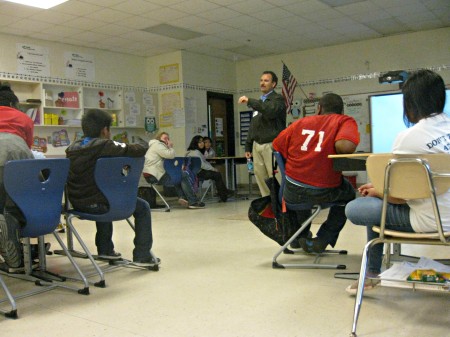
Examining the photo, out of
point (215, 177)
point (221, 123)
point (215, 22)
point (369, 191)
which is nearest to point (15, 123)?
point (369, 191)

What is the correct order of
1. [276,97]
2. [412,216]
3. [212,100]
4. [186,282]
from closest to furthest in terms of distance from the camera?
1. [412,216]
2. [186,282]
3. [276,97]
4. [212,100]

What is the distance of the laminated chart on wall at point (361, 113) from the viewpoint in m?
8.34

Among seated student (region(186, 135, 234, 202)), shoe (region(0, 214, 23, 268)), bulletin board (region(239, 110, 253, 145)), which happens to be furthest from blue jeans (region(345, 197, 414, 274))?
bulletin board (region(239, 110, 253, 145))

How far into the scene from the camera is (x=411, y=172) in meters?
1.74

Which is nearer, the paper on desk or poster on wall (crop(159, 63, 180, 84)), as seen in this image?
the paper on desk

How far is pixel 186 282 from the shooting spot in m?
2.71

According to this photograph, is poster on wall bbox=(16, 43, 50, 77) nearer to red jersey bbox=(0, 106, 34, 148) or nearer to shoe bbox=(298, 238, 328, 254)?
red jersey bbox=(0, 106, 34, 148)

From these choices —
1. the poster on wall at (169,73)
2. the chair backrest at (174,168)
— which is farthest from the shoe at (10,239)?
the poster on wall at (169,73)

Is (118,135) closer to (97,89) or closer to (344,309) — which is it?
(97,89)

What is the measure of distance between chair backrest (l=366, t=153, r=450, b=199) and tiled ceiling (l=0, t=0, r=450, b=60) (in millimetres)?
4676

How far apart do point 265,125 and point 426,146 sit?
2.51 meters

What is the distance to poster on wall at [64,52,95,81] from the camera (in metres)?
7.64

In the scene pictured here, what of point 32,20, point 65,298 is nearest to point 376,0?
point 32,20

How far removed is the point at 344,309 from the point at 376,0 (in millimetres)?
5215
